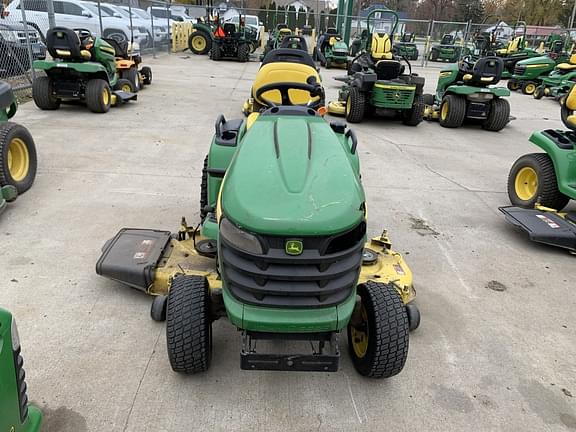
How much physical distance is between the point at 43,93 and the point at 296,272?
7.03 meters

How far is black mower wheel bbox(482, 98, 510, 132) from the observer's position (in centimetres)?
844

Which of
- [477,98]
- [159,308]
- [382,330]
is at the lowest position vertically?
[159,308]

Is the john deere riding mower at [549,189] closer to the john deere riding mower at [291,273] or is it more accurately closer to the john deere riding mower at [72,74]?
the john deere riding mower at [291,273]

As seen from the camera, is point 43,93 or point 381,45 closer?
point 43,93

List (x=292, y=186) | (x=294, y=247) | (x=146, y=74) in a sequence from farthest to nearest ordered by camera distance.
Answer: (x=146, y=74) → (x=292, y=186) → (x=294, y=247)

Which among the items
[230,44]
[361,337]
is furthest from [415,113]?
[230,44]

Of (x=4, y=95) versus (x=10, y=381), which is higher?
→ (x=4, y=95)

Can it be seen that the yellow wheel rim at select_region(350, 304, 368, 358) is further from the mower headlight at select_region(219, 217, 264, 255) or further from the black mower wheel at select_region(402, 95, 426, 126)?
the black mower wheel at select_region(402, 95, 426, 126)

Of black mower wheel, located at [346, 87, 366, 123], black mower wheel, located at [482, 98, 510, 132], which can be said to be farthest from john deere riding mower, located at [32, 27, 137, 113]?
black mower wheel, located at [482, 98, 510, 132]

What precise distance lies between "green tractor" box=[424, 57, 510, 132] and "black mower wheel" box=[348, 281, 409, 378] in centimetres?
680

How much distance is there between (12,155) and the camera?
15.1 feet

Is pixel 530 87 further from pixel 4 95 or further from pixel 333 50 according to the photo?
pixel 4 95

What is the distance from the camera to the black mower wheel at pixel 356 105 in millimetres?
8172

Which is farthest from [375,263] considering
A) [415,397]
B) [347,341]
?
[415,397]
